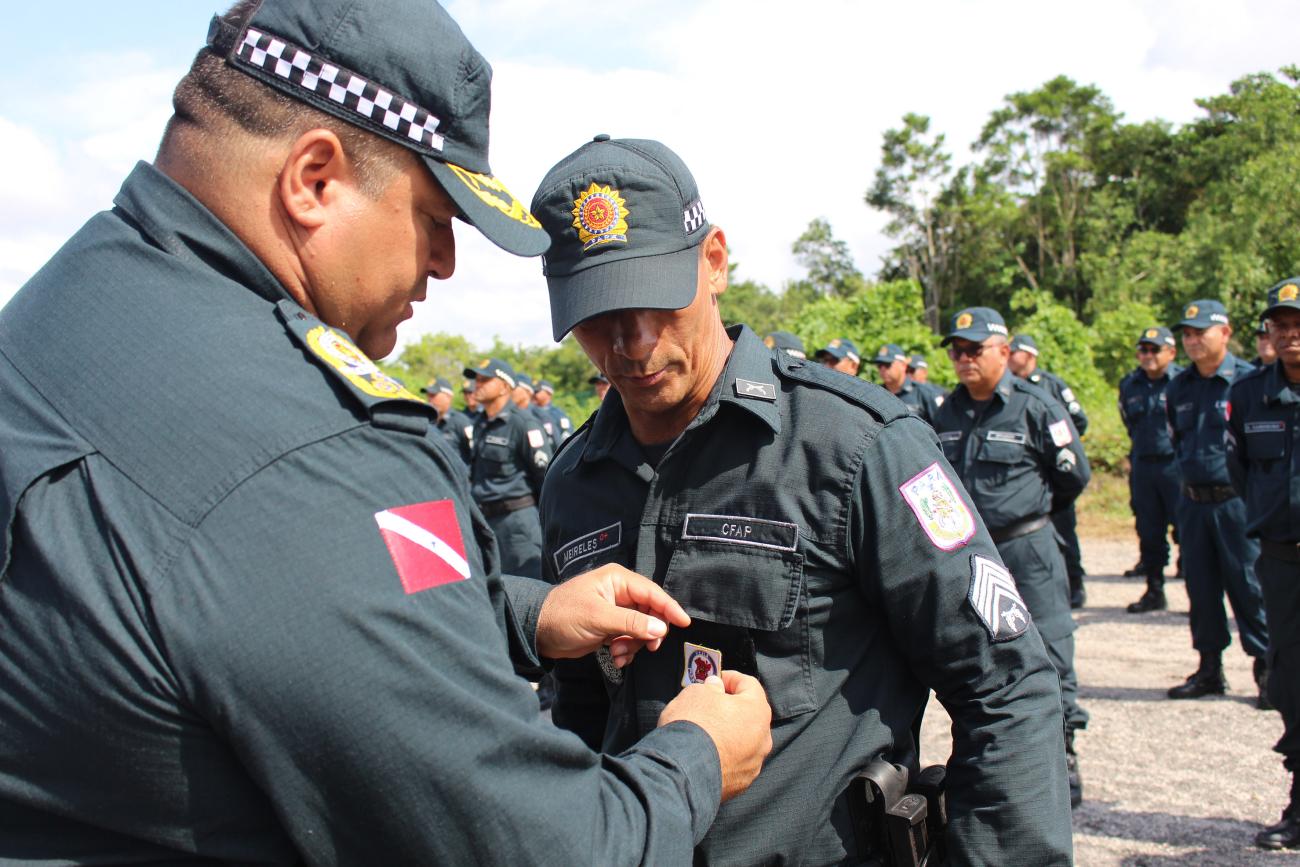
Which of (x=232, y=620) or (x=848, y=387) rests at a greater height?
(x=848, y=387)

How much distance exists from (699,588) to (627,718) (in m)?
0.33

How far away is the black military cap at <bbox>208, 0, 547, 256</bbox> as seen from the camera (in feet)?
3.97

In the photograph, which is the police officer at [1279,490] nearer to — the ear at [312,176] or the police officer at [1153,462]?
the police officer at [1153,462]

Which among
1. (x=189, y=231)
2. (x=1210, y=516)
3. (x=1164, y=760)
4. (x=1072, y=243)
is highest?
(x=1072, y=243)

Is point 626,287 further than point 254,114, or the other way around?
point 626,287

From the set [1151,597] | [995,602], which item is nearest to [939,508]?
[995,602]

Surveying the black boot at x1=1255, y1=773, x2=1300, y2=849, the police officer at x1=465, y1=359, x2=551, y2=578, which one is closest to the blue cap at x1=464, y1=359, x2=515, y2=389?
the police officer at x1=465, y1=359, x2=551, y2=578

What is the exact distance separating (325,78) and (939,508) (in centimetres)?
130

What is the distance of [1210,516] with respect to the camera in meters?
7.33

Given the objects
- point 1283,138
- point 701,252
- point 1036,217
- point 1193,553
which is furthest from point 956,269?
point 701,252

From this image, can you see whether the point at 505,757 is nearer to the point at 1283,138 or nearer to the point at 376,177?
the point at 376,177

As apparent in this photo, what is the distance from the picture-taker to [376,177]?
1.27 m

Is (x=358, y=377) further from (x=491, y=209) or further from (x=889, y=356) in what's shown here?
(x=889, y=356)

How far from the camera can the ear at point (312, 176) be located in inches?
47.9
